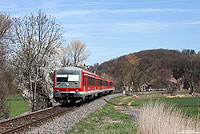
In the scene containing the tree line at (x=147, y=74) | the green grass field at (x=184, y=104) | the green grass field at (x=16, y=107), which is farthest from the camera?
the tree line at (x=147, y=74)

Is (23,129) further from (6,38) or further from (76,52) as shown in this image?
(76,52)

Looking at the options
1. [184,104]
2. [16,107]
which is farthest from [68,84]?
[16,107]

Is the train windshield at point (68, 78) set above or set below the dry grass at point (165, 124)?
above

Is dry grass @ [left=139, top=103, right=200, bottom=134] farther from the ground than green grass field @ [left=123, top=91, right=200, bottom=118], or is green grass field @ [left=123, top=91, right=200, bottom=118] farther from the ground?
dry grass @ [left=139, top=103, right=200, bottom=134]

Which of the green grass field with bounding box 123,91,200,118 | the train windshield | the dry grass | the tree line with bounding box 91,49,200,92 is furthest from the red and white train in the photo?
the tree line with bounding box 91,49,200,92

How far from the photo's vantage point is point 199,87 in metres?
53.8

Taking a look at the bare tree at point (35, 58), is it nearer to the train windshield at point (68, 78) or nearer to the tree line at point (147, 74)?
the train windshield at point (68, 78)

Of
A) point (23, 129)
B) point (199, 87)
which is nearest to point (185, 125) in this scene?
point (23, 129)

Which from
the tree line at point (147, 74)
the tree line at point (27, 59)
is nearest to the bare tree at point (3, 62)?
the tree line at point (27, 59)

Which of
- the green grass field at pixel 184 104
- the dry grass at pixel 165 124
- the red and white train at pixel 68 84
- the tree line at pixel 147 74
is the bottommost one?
the green grass field at pixel 184 104

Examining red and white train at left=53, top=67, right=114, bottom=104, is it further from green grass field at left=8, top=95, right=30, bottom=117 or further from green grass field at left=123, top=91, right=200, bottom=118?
green grass field at left=8, top=95, right=30, bottom=117

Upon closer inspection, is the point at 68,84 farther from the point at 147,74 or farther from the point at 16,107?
the point at 147,74

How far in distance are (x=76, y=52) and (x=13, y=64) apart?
117ft

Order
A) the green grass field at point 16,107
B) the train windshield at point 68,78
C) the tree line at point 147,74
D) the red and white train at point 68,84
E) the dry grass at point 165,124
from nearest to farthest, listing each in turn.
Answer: the dry grass at point 165,124
the red and white train at point 68,84
the train windshield at point 68,78
the green grass field at point 16,107
the tree line at point 147,74
